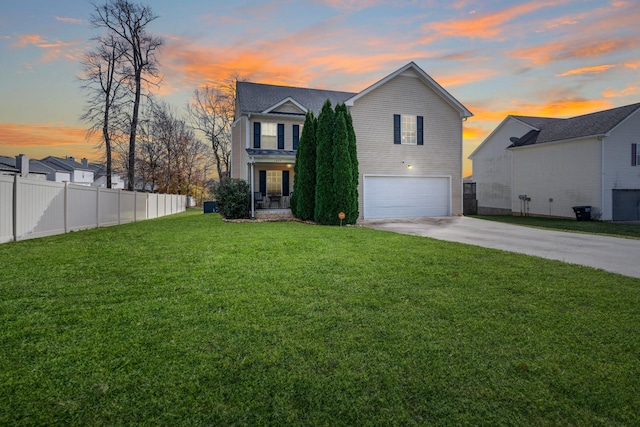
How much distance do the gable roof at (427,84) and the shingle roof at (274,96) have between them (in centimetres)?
522

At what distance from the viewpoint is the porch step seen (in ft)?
54.0

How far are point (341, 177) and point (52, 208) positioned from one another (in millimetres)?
9718

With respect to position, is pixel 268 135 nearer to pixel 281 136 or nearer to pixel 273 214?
pixel 281 136

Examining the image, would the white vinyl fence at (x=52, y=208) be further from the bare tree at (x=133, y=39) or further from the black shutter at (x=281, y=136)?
the black shutter at (x=281, y=136)

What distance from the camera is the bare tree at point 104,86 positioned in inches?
811

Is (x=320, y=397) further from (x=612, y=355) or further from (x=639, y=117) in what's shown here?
(x=639, y=117)

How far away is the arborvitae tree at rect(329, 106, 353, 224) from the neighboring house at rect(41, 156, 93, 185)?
165ft

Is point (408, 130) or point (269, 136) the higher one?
point (269, 136)

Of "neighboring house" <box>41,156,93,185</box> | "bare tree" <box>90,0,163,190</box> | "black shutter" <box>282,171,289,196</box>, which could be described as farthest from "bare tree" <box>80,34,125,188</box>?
"neighboring house" <box>41,156,93,185</box>

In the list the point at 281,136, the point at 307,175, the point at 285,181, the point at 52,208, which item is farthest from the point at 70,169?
the point at 307,175

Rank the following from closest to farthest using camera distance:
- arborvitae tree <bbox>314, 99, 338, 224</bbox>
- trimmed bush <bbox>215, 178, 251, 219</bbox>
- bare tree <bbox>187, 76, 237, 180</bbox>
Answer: arborvitae tree <bbox>314, 99, 338, 224</bbox> → trimmed bush <bbox>215, 178, 251, 219</bbox> → bare tree <bbox>187, 76, 237, 180</bbox>

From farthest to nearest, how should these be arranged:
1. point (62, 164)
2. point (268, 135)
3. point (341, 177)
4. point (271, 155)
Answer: point (62, 164), point (268, 135), point (271, 155), point (341, 177)

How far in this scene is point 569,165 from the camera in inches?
765

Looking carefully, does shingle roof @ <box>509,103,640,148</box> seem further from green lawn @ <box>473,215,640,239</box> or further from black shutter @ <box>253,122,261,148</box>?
black shutter @ <box>253,122,261,148</box>
